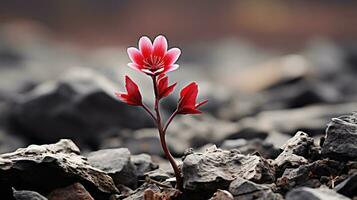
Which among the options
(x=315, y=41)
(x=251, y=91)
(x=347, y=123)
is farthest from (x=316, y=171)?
(x=315, y=41)

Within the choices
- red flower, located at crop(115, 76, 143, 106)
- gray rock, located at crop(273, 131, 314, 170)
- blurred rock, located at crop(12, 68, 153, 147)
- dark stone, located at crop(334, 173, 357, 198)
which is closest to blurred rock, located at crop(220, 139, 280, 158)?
gray rock, located at crop(273, 131, 314, 170)

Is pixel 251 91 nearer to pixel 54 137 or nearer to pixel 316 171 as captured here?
pixel 54 137

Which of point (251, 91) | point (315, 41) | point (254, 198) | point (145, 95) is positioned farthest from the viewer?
point (315, 41)

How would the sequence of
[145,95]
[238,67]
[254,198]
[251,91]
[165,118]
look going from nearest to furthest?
[254,198], [165,118], [145,95], [251,91], [238,67]

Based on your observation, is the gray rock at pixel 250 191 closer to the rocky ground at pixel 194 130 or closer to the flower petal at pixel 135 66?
the rocky ground at pixel 194 130

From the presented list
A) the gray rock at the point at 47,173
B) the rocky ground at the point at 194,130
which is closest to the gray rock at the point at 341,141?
the rocky ground at the point at 194,130

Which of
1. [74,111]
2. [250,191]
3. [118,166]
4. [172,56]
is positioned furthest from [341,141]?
[74,111]

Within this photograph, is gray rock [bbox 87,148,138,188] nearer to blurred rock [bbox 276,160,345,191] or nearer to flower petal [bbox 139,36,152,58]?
flower petal [bbox 139,36,152,58]
